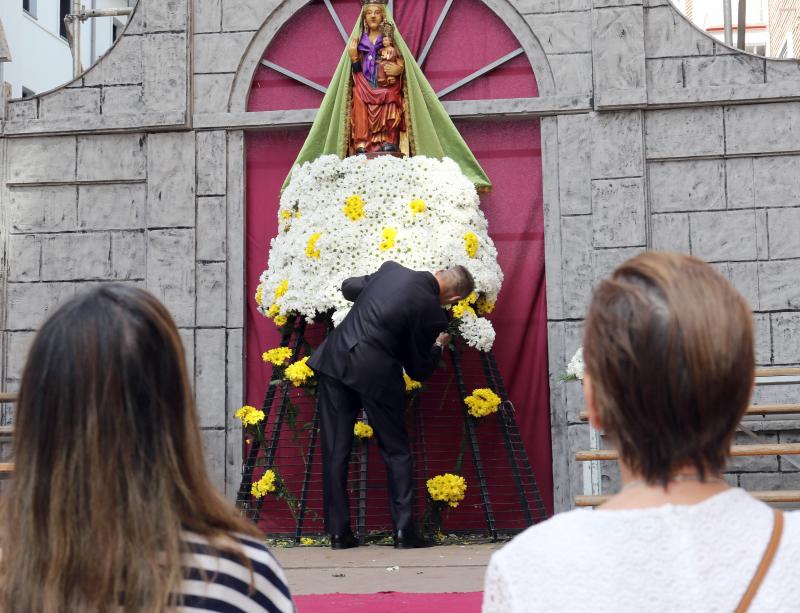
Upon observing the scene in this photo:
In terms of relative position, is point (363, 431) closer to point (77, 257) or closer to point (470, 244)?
point (470, 244)

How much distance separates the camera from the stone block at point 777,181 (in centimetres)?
780

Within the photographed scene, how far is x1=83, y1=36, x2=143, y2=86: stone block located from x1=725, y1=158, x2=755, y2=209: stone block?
4.51 metres

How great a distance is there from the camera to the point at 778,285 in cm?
773

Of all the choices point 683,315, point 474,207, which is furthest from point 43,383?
point 474,207

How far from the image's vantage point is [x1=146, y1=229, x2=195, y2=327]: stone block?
27.0 feet

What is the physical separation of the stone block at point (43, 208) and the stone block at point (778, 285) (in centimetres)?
513

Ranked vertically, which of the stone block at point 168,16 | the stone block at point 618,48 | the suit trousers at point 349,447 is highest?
the stone block at point 168,16

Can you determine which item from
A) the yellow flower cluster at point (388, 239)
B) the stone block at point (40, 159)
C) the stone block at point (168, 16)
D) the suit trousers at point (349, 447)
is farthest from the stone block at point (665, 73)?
the stone block at point (40, 159)

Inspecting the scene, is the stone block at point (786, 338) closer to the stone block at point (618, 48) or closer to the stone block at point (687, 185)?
the stone block at point (687, 185)

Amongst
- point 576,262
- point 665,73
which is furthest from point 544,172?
point 665,73

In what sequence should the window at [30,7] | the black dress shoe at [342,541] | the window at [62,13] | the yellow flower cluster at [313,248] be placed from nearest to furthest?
1. the black dress shoe at [342,541]
2. the yellow flower cluster at [313,248]
3. the window at [30,7]
4. the window at [62,13]

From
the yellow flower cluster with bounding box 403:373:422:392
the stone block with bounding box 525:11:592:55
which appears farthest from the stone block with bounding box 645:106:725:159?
the yellow flower cluster with bounding box 403:373:422:392

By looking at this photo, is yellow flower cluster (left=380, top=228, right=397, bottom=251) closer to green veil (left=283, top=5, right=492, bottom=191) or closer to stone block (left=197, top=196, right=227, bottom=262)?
green veil (left=283, top=5, right=492, bottom=191)

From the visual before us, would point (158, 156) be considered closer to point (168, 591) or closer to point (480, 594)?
point (480, 594)
